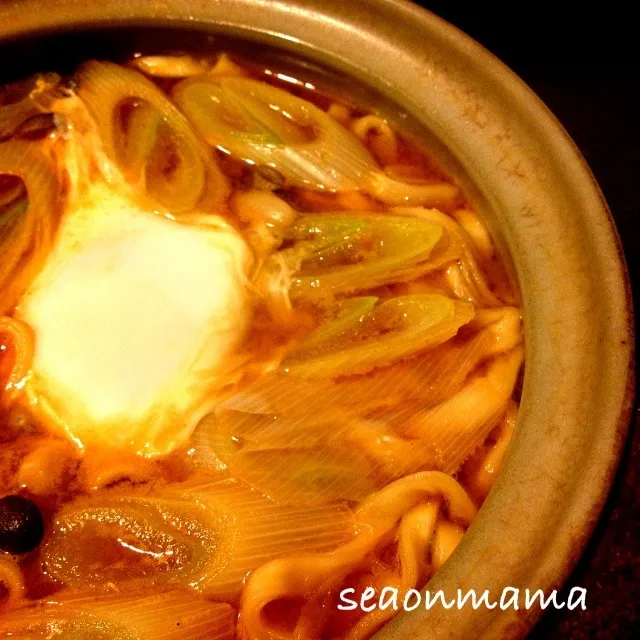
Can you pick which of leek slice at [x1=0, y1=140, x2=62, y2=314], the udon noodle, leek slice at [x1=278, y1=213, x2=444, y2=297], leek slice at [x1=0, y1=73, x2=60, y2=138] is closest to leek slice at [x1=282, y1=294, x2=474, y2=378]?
the udon noodle

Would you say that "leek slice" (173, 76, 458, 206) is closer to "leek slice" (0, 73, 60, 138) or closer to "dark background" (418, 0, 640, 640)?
"leek slice" (0, 73, 60, 138)

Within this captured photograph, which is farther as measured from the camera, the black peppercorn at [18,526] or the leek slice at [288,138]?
the leek slice at [288,138]

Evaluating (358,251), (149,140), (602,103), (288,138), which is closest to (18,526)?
(358,251)

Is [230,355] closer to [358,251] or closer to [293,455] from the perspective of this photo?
[293,455]

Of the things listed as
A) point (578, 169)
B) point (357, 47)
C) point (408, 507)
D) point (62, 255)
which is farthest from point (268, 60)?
point (408, 507)

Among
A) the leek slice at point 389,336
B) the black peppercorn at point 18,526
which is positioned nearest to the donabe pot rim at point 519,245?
the leek slice at point 389,336

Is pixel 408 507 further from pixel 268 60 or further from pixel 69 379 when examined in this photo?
pixel 268 60

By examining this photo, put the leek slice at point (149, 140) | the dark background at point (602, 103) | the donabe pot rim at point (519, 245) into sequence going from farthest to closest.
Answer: the leek slice at point (149, 140) → the dark background at point (602, 103) → the donabe pot rim at point (519, 245)

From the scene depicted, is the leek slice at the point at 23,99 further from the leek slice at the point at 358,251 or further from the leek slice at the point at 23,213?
the leek slice at the point at 358,251
